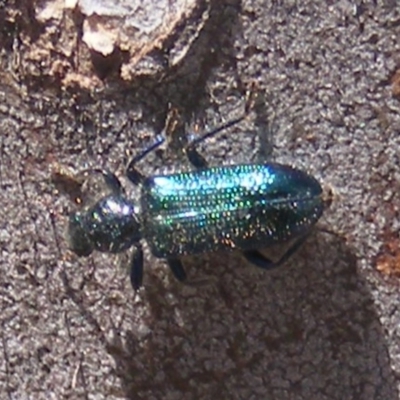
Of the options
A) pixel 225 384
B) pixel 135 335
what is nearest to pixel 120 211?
pixel 135 335

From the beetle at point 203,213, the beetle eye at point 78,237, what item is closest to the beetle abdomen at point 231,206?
the beetle at point 203,213

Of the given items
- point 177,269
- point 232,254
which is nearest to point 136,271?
point 177,269

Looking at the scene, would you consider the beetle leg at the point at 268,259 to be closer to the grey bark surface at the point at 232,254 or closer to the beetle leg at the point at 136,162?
the grey bark surface at the point at 232,254

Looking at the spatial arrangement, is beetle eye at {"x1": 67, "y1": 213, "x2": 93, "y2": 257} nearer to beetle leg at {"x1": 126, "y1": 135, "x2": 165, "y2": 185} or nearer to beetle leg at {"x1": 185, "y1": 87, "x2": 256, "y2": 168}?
beetle leg at {"x1": 126, "y1": 135, "x2": 165, "y2": 185}

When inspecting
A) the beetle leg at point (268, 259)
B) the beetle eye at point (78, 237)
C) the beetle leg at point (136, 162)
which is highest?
the beetle leg at point (136, 162)

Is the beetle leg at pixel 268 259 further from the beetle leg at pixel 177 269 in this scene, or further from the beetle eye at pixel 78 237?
the beetle eye at pixel 78 237

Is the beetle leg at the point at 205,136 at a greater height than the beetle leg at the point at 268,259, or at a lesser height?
greater

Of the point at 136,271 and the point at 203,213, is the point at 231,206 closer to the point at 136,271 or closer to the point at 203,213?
the point at 203,213
